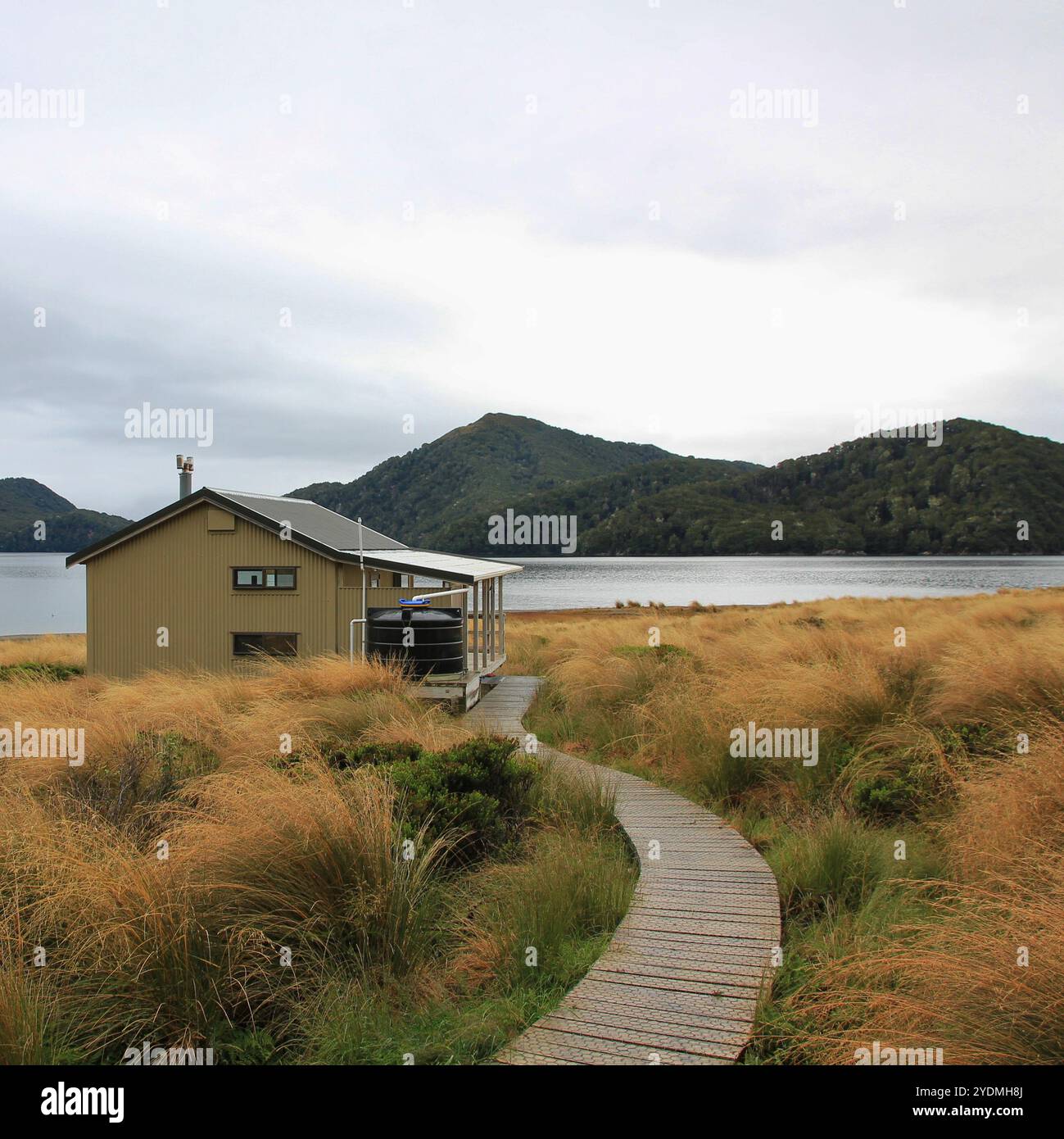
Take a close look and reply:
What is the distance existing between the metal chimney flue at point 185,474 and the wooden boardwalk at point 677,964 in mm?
14579

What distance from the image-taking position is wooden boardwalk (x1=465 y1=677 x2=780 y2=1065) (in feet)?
11.6

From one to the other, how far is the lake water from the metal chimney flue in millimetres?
36472

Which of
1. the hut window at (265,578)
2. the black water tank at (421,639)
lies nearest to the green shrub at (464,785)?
the black water tank at (421,639)

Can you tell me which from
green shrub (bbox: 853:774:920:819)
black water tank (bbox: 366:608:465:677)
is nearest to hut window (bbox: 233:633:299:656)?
black water tank (bbox: 366:608:465:677)

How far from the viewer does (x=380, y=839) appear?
194 inches

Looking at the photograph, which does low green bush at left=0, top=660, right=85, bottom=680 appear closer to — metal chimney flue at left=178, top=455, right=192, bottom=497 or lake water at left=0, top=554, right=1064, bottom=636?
metal chimney flue at left=178, top=455, right=192, bottom=497

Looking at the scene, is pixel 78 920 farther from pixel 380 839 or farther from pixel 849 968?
pixel 849 968

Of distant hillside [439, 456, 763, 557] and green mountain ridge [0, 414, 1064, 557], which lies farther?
distant hillside [439, 456, 763, 557]

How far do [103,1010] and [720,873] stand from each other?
142 inches

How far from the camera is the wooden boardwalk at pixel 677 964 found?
354 cm

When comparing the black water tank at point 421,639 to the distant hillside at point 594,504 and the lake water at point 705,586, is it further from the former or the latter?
the distant hillside at point 594,504

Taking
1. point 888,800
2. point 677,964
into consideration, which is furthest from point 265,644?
point 677,964

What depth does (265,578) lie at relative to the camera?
1579 cm

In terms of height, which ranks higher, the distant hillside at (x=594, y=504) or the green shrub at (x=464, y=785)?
the distant hillside at (x=594, y=504)
